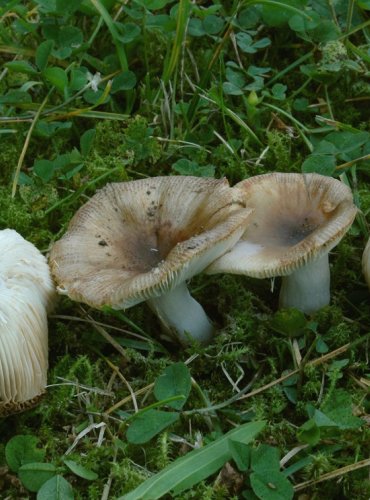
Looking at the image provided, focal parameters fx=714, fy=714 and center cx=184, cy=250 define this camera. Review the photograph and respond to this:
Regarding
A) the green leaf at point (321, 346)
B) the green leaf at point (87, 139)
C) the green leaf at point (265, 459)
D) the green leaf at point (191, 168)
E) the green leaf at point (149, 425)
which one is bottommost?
A: the green leaf at point (149, 425)

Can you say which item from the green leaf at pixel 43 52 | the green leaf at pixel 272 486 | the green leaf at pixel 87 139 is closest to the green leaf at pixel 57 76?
the green leaf at pixel 43 52

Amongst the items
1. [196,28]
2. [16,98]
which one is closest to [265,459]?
[16,98]

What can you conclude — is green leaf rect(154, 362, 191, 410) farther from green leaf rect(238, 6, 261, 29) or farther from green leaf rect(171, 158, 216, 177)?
green leaf rect(238, 6, 261, 29)

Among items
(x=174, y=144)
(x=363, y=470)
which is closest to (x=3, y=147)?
(x=174, y=144)

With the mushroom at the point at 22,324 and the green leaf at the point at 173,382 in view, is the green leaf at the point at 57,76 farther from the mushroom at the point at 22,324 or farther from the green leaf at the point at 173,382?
the green leaf at the point at 173,382

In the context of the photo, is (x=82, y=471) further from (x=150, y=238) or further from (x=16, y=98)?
(x=16, y=98)
